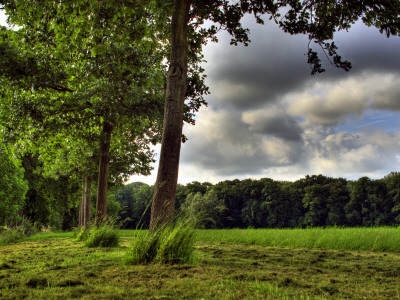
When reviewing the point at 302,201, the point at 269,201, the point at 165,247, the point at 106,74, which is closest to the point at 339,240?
the point at 165,247

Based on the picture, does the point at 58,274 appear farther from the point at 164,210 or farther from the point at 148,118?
the point at 148,118

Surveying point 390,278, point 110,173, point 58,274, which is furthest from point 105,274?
point 110,173

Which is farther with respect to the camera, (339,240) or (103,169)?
(103,169)

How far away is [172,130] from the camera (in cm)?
639

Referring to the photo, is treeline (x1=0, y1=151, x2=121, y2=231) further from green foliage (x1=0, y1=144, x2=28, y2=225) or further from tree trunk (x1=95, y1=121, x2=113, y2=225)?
tree trunk (x1=95, y1=121, x2=113, y2=225)

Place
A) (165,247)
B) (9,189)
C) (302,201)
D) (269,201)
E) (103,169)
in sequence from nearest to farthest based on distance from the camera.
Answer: (165,247)
(103,169)
(9,189)
(302,201)
(269,201)

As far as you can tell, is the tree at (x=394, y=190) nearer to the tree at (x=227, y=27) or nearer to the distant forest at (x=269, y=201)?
the distant forest at (x=269, y=201)

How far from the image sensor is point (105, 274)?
4.23 m

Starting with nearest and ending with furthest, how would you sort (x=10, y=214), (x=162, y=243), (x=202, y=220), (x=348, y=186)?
(x=162, y=243), (x=202, y=220), (x=10, y=214), (x=348, y=186)

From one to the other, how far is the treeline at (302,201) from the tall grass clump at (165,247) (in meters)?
38.0

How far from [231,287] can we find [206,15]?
766cm

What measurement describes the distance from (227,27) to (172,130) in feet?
14.9

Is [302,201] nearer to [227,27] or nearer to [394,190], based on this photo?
[394,190]

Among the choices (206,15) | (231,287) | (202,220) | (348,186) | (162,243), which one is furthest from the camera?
(348,186)
